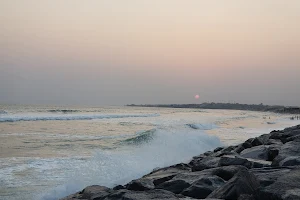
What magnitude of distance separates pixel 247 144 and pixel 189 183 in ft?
20.1

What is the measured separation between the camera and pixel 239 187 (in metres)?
4.05

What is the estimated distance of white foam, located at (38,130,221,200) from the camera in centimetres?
791

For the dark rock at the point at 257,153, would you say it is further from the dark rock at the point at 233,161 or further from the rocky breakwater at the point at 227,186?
the dark rock at the point at 233,161

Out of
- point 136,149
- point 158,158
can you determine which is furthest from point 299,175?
point 136,149

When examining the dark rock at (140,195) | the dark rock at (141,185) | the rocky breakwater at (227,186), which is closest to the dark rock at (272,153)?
the rocky breakwater at (227,186)

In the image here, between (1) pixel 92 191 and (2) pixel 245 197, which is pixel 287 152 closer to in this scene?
→ (2) pixel 245 197

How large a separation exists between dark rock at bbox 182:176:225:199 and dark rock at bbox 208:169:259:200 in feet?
1.30

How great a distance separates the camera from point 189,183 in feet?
16.9

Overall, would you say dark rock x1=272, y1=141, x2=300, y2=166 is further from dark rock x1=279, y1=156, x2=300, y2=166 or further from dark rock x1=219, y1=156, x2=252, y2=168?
dark rock x1=219, y1=156, x2=252, y2=168

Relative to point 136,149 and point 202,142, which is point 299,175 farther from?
point 202,142

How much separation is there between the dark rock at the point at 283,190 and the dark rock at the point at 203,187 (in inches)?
38.1

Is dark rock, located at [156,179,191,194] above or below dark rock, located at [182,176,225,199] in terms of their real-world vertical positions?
below

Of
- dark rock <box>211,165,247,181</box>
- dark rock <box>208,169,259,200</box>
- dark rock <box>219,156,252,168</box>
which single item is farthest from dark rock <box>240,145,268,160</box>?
dark rock <box>208,169,259,200</box>

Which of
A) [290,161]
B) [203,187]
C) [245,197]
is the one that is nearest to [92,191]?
[203,187]
